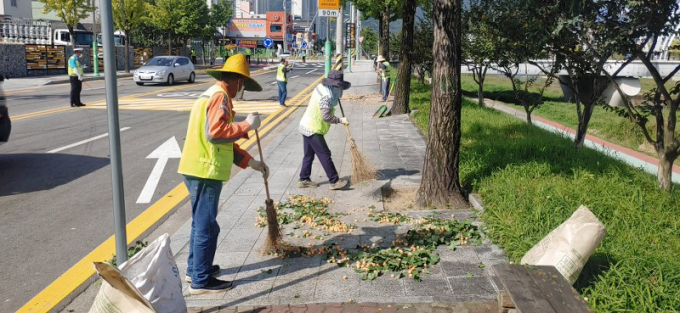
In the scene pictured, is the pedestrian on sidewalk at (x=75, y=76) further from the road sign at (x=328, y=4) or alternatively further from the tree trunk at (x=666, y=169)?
the tree trunk at (x=666, y=169)

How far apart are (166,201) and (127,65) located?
3171 centimetres

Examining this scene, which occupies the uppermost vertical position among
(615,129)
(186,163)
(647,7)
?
(647,7)

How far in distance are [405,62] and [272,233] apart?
490 inches

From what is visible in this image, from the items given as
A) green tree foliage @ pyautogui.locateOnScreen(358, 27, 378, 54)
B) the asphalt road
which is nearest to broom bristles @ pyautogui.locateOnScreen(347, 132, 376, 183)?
the asphalt road

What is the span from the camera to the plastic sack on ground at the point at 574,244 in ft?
13.4

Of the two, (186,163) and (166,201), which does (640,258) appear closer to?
(186,163)

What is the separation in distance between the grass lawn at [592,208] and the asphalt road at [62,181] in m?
4.27

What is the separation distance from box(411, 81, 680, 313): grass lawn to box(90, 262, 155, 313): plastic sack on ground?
2941 mm

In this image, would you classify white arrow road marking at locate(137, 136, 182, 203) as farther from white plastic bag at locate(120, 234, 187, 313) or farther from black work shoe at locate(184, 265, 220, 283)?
white plastic bag at locate(120, 234, 187, 313)

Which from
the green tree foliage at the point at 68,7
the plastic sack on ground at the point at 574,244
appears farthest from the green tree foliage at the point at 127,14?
the plastic sack on ground at the point at 574,244

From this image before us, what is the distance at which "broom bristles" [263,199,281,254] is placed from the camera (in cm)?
533

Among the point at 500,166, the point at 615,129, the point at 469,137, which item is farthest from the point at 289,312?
the point at 615,129

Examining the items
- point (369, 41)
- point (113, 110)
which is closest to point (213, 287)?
point (113, 110)

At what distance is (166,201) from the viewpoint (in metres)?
7.71
